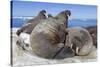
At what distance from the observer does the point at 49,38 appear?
7.34 ft

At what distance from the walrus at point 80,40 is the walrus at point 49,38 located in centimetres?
11

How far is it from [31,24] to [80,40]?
670mm

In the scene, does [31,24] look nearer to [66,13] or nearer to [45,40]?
[45,40]

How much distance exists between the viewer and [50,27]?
7.45ft

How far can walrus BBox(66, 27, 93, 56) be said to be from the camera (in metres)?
2.36

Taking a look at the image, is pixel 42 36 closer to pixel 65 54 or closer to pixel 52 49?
pixel 52 49

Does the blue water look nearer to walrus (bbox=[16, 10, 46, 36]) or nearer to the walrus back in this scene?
walrus (bbox=[16, 10, 46, 36])

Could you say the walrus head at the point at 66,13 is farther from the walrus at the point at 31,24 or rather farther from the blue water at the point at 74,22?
the walrus at the point at 31,24

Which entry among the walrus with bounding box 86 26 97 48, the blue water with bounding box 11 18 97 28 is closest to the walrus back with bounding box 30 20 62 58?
the blue water with bounding box 11 18 97 28

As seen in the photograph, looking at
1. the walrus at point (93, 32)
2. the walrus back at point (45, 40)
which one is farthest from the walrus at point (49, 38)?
the walrus at point (93, 32)

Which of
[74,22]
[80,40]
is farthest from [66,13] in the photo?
[80,40]

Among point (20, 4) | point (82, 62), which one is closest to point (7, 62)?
point (20, 4)

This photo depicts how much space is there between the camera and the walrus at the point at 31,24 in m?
2.17

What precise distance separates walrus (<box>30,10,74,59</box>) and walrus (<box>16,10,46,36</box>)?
42 mm
